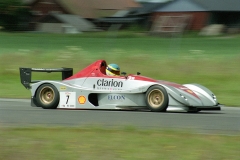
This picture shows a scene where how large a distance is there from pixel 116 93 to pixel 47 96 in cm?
151

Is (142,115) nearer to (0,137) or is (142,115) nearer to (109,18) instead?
(0,137)

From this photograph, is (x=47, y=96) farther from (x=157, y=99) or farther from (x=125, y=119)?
(x=125, y=119)

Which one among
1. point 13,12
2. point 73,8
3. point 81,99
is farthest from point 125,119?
point 73,8

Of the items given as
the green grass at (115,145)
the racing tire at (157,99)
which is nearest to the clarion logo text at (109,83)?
the racing tire at (157,99)

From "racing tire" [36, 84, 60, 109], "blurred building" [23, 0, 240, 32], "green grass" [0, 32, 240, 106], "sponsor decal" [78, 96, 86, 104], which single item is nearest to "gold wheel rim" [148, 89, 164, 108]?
"sponsor decal" [78, 96, 86, 104]

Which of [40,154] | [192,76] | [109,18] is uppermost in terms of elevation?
[109,18]

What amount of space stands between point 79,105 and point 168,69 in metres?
7.28

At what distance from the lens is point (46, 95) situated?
12.4 metres

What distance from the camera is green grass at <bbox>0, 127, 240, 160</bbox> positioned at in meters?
7.03

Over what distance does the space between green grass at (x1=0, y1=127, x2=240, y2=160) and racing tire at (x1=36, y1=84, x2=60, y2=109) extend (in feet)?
12.2

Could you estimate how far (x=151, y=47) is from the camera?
2444 cm

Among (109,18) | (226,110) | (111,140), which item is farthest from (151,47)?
(109,18)

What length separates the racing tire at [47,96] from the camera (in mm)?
12195

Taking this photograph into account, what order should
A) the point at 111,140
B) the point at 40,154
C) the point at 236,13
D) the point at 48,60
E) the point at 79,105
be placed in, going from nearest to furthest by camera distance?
the point at 40,154
the point at 111,140
the point at 79,105
the point at 48,60
the point at 236,13
